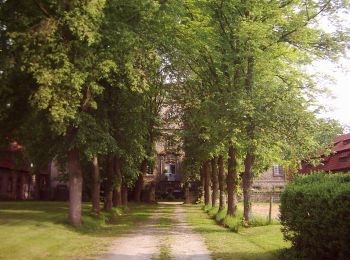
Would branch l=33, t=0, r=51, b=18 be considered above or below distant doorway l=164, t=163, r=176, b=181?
above

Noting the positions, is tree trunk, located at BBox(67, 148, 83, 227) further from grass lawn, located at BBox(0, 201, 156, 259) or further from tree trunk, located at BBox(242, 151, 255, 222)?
tree trunk, located at BBox(242, 151, 255, 222)

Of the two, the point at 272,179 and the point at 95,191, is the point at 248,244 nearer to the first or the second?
the point at 95,191

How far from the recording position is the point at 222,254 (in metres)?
14.0

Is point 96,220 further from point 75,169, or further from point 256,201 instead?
point 256,201

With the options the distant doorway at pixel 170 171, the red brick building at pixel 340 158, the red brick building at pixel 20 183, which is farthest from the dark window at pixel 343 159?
the red brick building at pixel 20 183

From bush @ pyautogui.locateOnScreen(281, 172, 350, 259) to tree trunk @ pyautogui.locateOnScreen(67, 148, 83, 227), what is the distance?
1270 centimetres

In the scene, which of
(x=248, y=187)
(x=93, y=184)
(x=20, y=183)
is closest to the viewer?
(x=248, y=187)

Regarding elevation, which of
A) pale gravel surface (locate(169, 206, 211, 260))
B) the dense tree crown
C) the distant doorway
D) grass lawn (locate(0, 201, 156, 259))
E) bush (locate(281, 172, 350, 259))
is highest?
the dense tree crown

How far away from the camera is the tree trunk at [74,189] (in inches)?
890

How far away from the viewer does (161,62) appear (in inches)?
1056

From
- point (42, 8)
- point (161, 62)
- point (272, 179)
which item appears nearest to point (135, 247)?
point (42, 8)

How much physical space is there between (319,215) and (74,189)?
1551 centimetres

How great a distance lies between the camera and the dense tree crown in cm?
1845

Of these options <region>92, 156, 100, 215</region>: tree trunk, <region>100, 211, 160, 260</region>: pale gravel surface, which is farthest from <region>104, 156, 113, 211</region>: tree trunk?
<region>100, 211, 160, 260</region>: pale gravel surface
